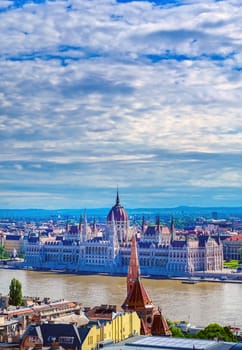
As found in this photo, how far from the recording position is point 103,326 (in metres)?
21.0

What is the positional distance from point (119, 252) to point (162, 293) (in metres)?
23.8

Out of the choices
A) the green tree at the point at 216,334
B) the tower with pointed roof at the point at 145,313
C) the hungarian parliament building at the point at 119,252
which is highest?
the hungarian parliament building at the point at 119,252

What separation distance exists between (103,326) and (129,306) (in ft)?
12.5

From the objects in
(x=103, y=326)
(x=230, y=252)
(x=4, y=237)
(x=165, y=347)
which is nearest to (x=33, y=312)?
(x=103, y=326)

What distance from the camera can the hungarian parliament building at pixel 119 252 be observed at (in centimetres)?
6725

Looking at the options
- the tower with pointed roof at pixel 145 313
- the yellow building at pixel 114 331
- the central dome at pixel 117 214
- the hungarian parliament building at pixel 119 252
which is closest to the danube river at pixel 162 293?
the hungarian parliament building at pixel 119 252

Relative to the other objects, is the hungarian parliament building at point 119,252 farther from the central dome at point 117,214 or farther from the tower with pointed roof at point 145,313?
the tower with pointed roof at point 145,313

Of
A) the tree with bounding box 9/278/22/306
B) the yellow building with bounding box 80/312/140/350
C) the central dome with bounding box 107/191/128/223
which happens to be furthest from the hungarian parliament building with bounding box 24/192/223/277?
the yellow building with bounding box 80/312/140/350

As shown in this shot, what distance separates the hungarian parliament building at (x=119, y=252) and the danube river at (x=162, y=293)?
17.6 ft

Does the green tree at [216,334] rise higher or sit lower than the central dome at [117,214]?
lower

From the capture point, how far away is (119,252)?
71.4 metres

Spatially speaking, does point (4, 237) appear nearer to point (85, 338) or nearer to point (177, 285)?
point (177, 285)

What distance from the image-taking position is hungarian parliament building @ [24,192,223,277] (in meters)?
67.2

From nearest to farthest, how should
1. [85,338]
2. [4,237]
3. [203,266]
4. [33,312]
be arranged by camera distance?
[85,338]
[33,312]
[203,266]
[4,237]
